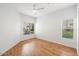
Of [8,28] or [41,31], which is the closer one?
[41,31]

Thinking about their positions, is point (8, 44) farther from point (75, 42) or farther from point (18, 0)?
point (75, 42)

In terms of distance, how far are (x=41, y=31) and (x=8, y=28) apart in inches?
33.9

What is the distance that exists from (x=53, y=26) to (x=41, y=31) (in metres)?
0.30

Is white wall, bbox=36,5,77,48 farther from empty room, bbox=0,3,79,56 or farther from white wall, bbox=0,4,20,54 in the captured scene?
white wall, bbox=0,4,20,54

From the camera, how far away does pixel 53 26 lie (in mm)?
1620

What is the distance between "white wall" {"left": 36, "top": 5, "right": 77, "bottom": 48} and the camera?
1464 millimetres

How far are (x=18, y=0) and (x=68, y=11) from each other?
38.2 inches

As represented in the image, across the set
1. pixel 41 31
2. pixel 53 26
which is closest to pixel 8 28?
pixel 41 31

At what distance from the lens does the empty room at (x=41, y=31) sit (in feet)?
4.47

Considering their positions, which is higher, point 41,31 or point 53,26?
point 53,26

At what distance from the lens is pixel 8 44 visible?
182 centimetres

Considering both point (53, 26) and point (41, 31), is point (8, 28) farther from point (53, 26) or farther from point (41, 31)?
point (53, 26)

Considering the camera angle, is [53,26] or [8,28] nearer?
[53,26]

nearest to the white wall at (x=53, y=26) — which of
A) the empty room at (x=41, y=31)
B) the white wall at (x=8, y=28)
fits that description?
the empty room at (x=41, y=31)
